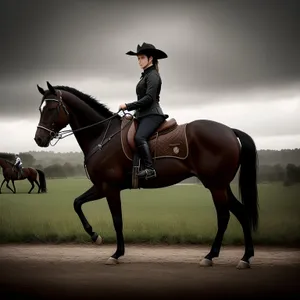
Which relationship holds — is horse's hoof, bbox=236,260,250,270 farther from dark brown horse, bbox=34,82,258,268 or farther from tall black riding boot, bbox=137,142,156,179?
tall black riding boot, bbox=137,142,156,179

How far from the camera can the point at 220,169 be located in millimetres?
6180

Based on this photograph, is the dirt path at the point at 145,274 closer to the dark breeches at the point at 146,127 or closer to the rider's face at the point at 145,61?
the dark breeches at the point at 146,127

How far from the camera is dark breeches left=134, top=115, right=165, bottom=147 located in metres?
6.29

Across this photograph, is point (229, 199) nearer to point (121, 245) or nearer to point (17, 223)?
point (121, 245)

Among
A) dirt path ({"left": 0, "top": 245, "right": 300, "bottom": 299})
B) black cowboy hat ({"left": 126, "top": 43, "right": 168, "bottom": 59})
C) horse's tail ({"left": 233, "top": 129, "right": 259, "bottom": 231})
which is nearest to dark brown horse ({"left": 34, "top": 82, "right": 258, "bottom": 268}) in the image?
horse's tail ({"left": 233, "top": 129, "right": 259, "bottom": 231})

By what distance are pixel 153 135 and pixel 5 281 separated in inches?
98.5

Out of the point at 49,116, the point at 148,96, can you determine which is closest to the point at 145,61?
the point at 148,96

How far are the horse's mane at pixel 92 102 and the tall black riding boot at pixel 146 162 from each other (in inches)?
32.4

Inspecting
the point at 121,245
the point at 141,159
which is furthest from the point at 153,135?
the point at 121,245

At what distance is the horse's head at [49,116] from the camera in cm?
642

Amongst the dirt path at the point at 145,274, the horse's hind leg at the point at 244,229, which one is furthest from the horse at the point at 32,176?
the horse's hind leg at the point at 244,229

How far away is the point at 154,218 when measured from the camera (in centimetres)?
812

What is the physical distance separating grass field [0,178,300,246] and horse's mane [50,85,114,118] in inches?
81.5

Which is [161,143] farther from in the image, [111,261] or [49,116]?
[111,261]
